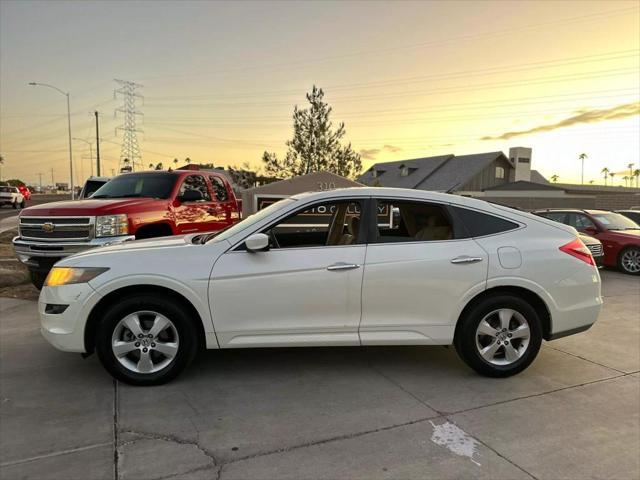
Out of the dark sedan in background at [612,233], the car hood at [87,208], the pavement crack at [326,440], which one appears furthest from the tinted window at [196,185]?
the dark sedan in background at [612,233]

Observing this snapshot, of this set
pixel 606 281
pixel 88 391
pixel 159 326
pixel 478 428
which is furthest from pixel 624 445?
pixel 606 281

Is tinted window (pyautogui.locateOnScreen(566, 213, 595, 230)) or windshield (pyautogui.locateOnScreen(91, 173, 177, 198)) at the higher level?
windshield (pyautogui.locateOnScreen(91, 173, 177, 198))

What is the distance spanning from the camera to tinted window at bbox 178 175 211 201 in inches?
314

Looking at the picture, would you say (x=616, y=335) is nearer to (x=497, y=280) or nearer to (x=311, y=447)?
(x=497, y=280)

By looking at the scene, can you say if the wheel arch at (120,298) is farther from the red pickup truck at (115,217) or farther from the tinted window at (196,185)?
the tinted window at (196,185)

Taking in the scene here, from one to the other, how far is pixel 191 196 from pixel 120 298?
3.97m

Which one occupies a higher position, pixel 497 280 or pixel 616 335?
pixel 497 280

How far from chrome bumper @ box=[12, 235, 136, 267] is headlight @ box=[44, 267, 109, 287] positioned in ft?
7.42

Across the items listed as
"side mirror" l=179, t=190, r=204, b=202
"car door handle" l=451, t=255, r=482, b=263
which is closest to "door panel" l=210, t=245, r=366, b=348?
"car door handle" l=451, t=255, r=482, b=263

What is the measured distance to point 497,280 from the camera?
13.5 ft

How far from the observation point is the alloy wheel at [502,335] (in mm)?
4164

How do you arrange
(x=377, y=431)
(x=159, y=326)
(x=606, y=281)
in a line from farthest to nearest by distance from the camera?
1. (x=606, y=281)
2. (x=159, y=326)
3. (x=377, y=431)

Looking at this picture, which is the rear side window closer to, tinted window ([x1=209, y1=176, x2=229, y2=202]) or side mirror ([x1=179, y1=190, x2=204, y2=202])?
side mirror ([x1=179, y1=190, x2=204, y2=202])

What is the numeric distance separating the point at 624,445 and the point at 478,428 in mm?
953
